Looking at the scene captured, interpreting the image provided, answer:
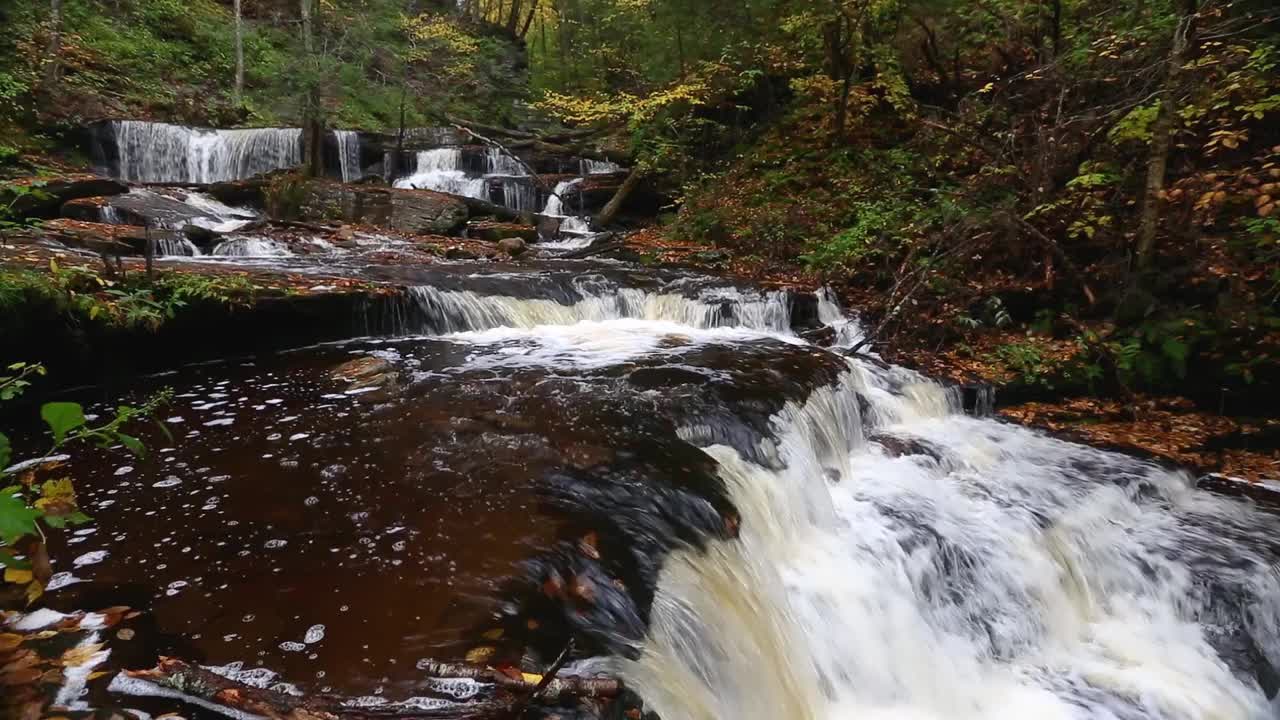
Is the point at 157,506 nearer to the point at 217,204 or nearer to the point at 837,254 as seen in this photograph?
the point at 837,254

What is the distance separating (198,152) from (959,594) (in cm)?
1934

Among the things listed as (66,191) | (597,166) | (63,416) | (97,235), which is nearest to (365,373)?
(63,416)

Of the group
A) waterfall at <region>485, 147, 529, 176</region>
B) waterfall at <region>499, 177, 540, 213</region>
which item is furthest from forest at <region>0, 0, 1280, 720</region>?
waterfall at <region>485, 147, 529, 176</region>

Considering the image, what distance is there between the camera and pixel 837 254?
10.9 meters

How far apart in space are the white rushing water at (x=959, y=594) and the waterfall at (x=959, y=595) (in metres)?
0.01

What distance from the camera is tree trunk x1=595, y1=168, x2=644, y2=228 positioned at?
655 inches

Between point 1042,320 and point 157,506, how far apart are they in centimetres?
940

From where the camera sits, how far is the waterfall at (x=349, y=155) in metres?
18.9

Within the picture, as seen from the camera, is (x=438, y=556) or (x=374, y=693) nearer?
(x=374, y=693)

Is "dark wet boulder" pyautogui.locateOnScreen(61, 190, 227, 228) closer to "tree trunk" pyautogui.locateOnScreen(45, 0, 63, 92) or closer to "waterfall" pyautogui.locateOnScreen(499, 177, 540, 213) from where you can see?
"tree trunk" pyautogui.locateOnScreen(45, 0, 63, 92)

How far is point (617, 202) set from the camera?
661 inches

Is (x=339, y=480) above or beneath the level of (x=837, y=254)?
beneath

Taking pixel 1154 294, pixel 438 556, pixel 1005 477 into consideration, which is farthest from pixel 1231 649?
pixel 438 556

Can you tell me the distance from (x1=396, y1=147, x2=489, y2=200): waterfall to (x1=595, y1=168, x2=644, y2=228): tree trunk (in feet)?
12.6
